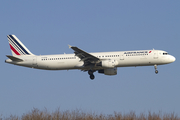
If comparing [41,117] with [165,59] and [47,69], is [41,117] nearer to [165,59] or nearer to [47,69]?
[47,69]

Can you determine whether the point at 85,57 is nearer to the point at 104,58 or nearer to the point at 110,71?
the point at 104,58

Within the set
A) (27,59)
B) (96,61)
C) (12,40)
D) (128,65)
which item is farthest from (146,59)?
(12,40)

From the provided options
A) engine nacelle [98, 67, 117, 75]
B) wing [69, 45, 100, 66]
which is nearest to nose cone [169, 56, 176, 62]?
engine nacelle [98, 67, 117, 75]

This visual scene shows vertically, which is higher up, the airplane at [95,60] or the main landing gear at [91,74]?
the airplane at [95,60]

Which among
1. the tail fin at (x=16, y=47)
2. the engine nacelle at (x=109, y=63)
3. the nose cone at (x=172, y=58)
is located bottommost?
the engine nacelle at (x=109, y=63)

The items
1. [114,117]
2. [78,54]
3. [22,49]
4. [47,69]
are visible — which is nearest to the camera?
[114,117]

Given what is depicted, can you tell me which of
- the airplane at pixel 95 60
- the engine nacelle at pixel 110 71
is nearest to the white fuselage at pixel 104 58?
the airplane at pixel 95 60

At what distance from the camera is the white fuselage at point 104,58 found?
167 ft

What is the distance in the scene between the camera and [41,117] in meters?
32.9

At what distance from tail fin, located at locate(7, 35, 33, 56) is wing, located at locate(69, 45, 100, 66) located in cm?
1139

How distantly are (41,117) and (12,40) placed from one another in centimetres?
2980

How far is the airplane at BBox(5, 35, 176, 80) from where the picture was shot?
5069 cm

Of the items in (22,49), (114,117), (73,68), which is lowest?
(114,117)

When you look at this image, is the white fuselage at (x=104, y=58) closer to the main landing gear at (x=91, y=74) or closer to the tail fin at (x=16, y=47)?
the main landing gear at (x=91, y=74)
